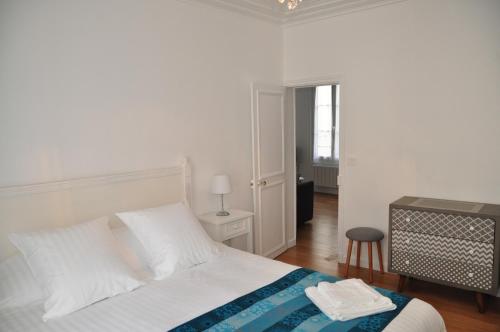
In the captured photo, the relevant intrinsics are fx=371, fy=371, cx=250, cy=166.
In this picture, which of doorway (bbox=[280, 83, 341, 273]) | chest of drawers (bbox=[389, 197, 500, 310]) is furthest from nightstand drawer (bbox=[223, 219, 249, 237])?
doorway (bbox=[280, 83, 341, 273])

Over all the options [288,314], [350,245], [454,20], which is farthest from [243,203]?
[454,20]

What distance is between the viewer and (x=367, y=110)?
3.90 meters

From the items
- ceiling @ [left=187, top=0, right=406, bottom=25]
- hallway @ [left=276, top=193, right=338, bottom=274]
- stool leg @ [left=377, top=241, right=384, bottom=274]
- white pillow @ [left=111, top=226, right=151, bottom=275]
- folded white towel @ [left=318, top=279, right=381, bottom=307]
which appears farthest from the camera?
hallway @ [left=276, top=193, right=338, bottom=274]

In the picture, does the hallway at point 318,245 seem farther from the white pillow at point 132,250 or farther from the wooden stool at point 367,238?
the white pillow at point 132,250

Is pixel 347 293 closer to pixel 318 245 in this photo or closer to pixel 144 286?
pixel 144 286

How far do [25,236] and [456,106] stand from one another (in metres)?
3.52

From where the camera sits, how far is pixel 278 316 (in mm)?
1903

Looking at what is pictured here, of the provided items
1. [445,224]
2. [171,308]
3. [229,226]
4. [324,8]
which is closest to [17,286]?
[171,308]

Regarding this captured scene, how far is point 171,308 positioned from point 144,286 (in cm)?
35

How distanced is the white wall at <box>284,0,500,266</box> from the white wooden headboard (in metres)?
1.92

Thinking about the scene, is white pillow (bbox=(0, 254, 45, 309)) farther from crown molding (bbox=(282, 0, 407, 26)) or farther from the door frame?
crown molding (bbox=(282, 0, 407, 26))

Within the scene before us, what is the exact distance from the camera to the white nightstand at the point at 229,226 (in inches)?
131

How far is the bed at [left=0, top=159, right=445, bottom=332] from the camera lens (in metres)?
1.87

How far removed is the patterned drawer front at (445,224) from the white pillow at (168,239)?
A: 69.0 inches
